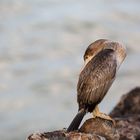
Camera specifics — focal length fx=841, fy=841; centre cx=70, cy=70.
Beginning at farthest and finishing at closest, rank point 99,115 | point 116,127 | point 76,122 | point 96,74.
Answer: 1. point 116,127
2. point 99,115
3. point 96,74
4. point 76,122

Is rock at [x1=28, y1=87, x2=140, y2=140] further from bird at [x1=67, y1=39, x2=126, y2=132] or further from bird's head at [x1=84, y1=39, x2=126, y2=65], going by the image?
bird's head at [x1=84, y1=39, x2=126, y2=65]

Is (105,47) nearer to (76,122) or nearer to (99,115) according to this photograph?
(99,115)

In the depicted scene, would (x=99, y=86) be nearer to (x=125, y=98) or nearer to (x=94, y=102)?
(x=94, y=102)

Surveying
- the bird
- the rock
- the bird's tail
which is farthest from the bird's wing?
the rock

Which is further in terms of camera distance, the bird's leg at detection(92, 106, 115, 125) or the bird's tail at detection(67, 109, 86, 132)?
the bird's leg at detection(92, 106, 115, 125)

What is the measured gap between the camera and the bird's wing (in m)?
16.1

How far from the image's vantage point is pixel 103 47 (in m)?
16.5

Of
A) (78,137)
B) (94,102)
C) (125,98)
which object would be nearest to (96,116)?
(94,102)

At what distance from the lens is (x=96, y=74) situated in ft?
53.2

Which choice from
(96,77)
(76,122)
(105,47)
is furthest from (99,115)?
(105,47)

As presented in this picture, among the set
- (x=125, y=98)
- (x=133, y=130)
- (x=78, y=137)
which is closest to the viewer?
(x=78, y=137)

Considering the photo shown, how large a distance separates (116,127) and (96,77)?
157cm

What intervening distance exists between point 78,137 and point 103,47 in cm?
222

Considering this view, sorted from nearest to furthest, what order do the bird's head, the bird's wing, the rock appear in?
1. the rock
2. the bird's wing
3. the bird's head
